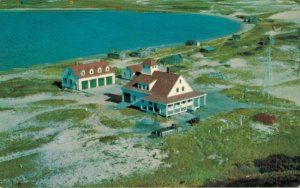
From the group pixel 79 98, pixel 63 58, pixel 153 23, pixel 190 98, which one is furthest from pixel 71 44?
pixel 190 98

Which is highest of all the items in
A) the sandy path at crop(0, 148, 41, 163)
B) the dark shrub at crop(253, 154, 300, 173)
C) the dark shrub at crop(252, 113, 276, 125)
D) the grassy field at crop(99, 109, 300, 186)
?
the dark shrub at crop(252, 113, 276, 125)

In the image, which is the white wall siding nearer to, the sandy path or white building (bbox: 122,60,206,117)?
white building (bbox: 122,60,206,117)

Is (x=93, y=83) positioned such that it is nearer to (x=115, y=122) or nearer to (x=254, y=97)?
(x=115, y=122)

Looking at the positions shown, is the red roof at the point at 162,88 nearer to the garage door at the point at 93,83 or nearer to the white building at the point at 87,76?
the white building at the point at 87,76

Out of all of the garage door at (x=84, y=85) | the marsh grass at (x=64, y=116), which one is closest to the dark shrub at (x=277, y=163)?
the marsh grass at (x=64, y=116)

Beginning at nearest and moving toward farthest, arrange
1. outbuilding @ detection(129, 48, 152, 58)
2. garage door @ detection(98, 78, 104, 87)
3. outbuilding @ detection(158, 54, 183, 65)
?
1. garage door @ detection(98, 78, 104, 87)
2. outbuilding @ detection(158, 54, 183, 65)
3. outbuilding @ detection(129, 48, 152, 58)

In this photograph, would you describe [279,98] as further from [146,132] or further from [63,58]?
[63,58]

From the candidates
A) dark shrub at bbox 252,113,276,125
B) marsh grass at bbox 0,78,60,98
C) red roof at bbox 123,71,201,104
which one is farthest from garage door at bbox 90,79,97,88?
dark shrub at bbox 252,113,276,125
